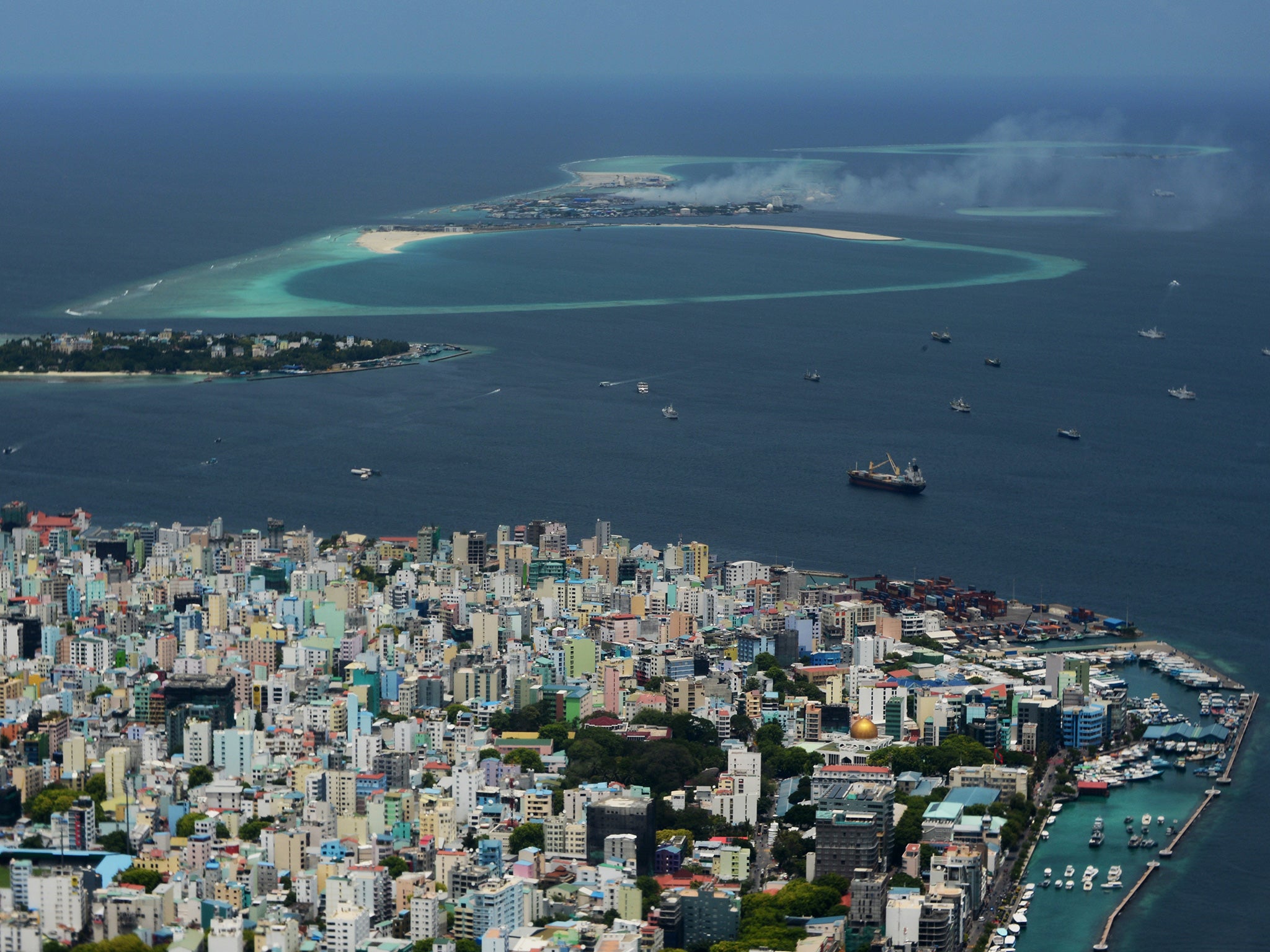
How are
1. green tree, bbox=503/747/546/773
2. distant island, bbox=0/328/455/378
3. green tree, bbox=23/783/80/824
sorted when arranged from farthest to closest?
1. distant island, bbox=0/328/455/378
2. green tree, bbox=503/747/546/773
3. green tree, bbox=23/783/80/824

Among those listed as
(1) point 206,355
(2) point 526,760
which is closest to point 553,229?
(1) point 206,355

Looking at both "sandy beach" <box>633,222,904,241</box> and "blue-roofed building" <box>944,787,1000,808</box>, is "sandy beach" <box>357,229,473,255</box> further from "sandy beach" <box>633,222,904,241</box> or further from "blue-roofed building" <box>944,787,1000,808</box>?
"blue-roofed building" <box>944,787,1000,808</box>

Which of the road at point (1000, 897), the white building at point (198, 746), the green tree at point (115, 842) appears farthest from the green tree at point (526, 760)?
the road at point (1000, 897)

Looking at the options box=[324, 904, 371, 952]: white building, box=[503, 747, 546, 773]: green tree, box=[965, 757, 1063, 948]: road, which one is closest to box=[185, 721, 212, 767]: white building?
box=[503, 747, 546, 773]: green tree

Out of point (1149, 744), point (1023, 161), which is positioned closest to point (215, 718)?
point (1149, 744)

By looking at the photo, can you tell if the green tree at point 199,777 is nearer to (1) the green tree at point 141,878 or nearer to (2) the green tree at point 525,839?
(1) the green tree at point 141,878

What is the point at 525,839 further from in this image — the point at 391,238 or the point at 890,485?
the point at 391,238

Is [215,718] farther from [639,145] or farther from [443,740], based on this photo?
[639,145]
